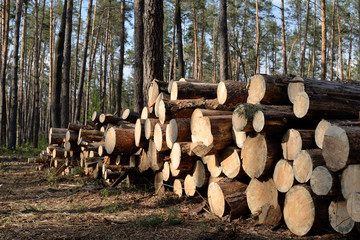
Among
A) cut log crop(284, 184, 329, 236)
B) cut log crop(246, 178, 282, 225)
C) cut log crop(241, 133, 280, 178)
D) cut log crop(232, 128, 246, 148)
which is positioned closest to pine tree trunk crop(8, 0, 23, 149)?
cut log crop(232, 128, 246, 148)

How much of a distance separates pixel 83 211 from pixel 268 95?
3162 millimetres

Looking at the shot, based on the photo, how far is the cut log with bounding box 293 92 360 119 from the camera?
3.46 meters

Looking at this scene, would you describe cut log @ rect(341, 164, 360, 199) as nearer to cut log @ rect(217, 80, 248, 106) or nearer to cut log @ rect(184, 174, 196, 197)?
cut log @ rect(217, 80, 248, 106)

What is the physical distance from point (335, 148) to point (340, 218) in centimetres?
70

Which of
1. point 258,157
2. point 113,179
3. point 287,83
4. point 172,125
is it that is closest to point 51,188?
point 113,179

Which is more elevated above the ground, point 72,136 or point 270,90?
point 270,90

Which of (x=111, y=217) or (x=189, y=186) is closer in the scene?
(x=111, y=217)

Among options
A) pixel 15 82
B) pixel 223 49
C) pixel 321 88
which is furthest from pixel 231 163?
pixel 15 82

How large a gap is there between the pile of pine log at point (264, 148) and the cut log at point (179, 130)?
0.02 meters

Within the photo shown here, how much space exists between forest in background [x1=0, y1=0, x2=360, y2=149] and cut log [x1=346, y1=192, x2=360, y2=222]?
10.3 feet

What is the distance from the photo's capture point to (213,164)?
4.46 meters

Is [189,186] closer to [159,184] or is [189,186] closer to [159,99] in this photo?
[159,184]

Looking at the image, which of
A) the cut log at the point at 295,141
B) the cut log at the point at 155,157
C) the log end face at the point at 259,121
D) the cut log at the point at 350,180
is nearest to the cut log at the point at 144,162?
the cut log at the point at 155,157

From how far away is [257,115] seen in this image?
355 centimetres
